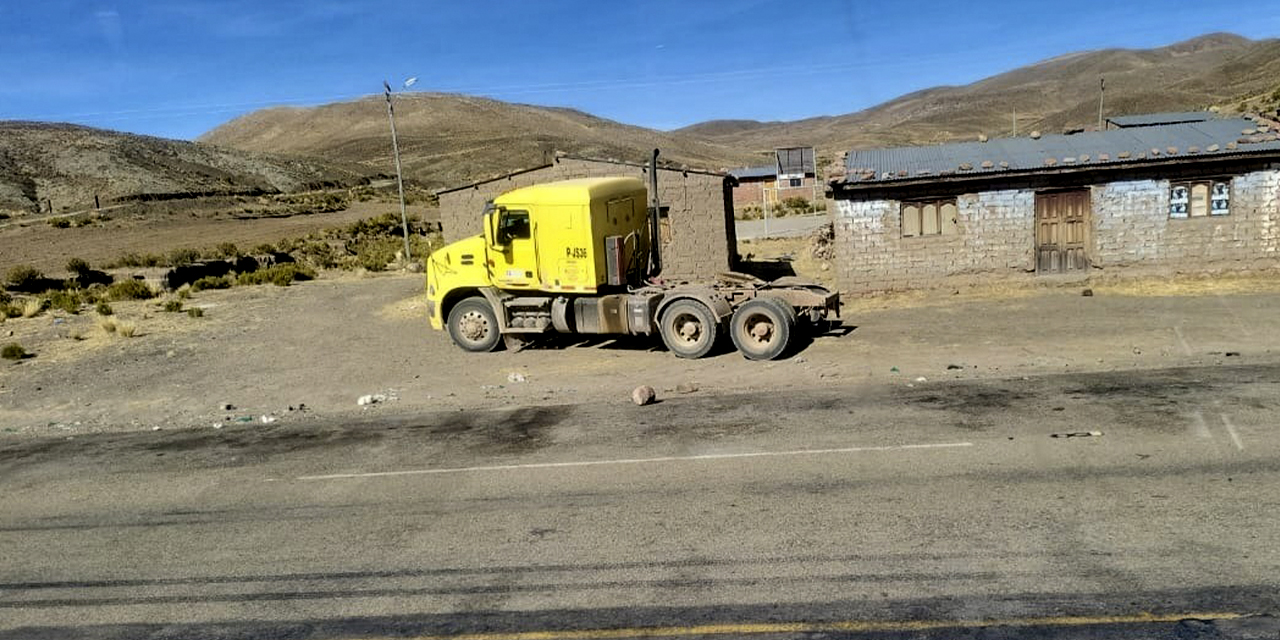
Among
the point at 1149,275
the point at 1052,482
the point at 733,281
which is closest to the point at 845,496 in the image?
the point at 1052,482

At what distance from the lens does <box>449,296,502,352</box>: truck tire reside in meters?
17.1

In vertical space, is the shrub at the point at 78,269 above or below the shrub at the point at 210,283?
above

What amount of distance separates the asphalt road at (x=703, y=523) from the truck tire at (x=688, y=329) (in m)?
3.52

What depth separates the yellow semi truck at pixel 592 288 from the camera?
15.2 metres

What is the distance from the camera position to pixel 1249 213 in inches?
739

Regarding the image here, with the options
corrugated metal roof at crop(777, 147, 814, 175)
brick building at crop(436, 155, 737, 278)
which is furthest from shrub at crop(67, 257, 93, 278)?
corrugated metal roof at crop(777, 147, 814, 175)

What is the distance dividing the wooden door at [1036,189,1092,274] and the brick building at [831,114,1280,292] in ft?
Answer: 0.07

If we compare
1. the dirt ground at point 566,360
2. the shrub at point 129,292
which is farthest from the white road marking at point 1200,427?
the shrub at point 129,292

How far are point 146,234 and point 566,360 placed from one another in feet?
154

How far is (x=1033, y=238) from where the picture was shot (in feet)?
64.0

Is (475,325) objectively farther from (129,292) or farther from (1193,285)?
(129,292)

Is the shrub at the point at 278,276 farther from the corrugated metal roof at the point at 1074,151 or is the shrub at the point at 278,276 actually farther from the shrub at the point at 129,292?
the corrugated metal roof at the point at 1074,151

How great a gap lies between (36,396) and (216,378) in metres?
3.00

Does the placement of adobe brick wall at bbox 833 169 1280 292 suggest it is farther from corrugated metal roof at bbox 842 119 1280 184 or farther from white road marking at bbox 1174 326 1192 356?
white road marking at bbox 1174 326 1192 356
